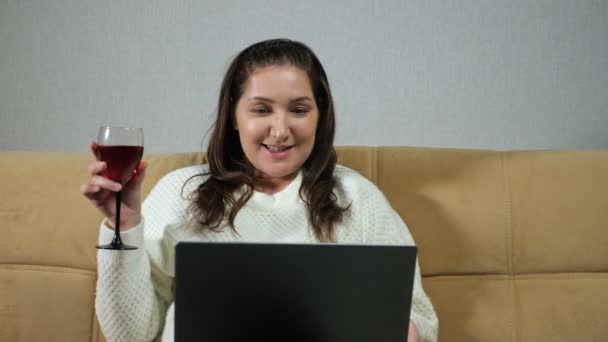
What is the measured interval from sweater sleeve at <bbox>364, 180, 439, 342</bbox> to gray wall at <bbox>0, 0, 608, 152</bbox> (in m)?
0.45

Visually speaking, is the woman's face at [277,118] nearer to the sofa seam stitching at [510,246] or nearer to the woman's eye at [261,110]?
the woman's eye at [261,110]

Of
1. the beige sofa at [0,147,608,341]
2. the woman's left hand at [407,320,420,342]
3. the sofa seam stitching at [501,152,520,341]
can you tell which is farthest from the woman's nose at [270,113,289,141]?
the sofa seam stitching at [501,152,520,341]

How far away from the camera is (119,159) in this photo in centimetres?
110

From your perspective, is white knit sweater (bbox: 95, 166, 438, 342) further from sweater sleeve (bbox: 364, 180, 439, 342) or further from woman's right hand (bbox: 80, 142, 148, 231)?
woman's right hand (bbox: 80, 142, 148, 231)

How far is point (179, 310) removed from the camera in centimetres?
86

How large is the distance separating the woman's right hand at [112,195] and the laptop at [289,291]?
328mm

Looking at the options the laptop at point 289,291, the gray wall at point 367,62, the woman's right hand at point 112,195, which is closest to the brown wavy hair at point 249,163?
the woman's right hand at point 112,195

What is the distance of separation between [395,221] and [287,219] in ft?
0.86

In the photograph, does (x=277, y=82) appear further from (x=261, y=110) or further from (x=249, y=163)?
(x=249, y=163)

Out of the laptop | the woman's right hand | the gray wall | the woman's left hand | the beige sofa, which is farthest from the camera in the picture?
the gray wall

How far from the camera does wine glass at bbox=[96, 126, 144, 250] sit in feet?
3.60

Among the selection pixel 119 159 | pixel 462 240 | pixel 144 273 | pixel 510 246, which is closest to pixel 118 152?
pixel 119 159

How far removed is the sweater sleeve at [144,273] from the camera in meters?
1.21

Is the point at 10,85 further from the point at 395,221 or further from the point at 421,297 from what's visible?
the point at 421,297
